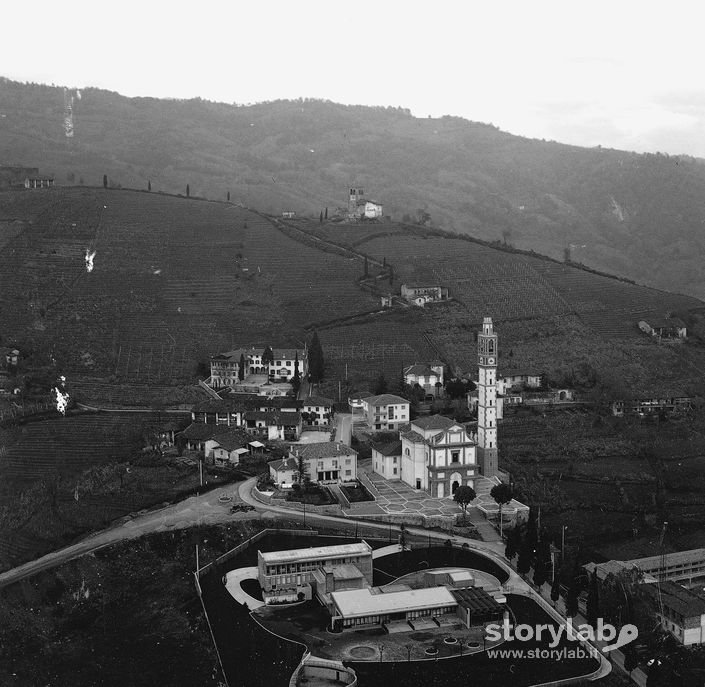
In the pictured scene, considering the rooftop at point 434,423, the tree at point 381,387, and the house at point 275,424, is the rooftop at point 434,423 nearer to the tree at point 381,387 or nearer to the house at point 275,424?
the house at point 275,424

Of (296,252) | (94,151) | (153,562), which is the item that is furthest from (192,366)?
(94,151)

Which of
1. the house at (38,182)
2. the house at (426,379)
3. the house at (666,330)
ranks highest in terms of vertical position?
the house at (38,182)

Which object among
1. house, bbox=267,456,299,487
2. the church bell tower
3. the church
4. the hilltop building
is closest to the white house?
the church

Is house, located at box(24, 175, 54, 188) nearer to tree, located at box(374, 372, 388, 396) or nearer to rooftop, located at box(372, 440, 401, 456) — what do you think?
tree, located at box(374, 372, 388, 396)

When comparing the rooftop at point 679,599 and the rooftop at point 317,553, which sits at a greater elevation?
the rooftop at point 317,553

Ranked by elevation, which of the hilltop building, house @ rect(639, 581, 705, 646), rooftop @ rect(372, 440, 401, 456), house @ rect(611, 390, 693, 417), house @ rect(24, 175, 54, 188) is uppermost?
house @ rect(24, 175, 54, 188)

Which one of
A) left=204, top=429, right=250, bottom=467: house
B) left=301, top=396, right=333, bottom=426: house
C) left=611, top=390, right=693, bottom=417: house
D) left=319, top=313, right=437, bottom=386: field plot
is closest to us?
left=204, top=429, right=250, bottom=467: house

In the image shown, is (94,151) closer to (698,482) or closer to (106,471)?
(106,471)

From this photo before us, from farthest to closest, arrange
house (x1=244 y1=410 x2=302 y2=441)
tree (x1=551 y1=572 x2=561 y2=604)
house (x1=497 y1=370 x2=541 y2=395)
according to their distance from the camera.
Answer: house (x1=497 y1=370 x2=541 y2=395) < house (x1=244 y1=410 x2=302 y2=441) < tree (x1=551 y1=572 x2=561 y2=604)

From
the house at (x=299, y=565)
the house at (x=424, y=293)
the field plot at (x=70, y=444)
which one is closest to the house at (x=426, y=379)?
the house at (x=424, y=293)
